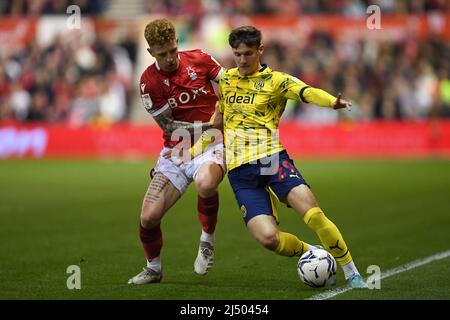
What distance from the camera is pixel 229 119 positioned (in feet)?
27.8

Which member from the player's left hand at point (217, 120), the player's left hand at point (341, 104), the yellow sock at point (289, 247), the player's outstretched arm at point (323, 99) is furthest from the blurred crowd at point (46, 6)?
the player's left hand at point (341, 104)

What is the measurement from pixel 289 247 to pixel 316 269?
37cm

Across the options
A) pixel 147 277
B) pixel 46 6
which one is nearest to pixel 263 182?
pixel 147 277

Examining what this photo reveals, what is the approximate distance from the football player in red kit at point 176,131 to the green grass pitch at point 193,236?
1.23 feet

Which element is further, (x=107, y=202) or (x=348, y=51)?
(x=348, y=51)

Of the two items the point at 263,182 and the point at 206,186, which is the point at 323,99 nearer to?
the point at 263,182

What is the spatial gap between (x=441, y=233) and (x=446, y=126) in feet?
42.5

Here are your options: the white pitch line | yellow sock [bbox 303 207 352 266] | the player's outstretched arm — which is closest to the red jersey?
the player's outstretched arm

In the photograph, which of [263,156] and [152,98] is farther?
[152,98]

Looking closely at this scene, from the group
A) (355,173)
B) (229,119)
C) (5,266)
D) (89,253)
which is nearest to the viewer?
(229,119)

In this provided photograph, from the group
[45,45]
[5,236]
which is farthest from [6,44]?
[5,236]

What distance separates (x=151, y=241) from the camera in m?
8.78
